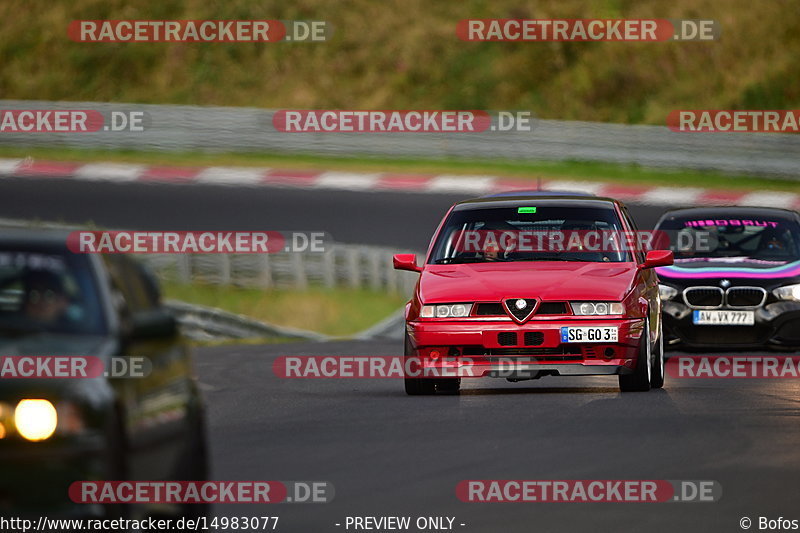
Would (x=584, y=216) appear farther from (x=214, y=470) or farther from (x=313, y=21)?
(x=313, y=21)

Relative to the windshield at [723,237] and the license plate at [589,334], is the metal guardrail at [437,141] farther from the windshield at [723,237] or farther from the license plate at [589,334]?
the license plate at [589,334]

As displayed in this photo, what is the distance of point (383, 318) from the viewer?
24094mm

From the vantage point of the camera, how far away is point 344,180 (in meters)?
29.9

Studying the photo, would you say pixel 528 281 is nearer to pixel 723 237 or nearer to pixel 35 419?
pixel 723 237

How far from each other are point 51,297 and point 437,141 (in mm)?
25186

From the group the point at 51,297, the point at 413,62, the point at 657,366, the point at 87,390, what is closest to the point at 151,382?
the point at 51,297

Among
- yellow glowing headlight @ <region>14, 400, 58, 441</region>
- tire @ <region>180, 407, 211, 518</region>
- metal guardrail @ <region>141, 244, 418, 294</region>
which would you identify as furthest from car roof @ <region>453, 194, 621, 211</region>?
metal guardrail @ <region>141, 244, 418, 294</region>

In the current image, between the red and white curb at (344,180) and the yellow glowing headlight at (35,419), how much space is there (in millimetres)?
22887

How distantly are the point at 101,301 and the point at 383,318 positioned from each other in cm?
Answer: 1760

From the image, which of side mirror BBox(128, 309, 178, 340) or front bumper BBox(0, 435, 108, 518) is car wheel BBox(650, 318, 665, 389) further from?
front bumper BBox(0, 435, 108, 518)

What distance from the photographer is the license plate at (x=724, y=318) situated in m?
16.1

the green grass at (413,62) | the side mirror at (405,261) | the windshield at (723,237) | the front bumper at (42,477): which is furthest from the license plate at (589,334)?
the green grass at (413,62)

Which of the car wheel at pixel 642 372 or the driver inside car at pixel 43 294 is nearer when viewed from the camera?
the driver inside car at pixel 43 294

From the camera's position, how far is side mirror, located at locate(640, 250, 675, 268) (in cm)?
1344
